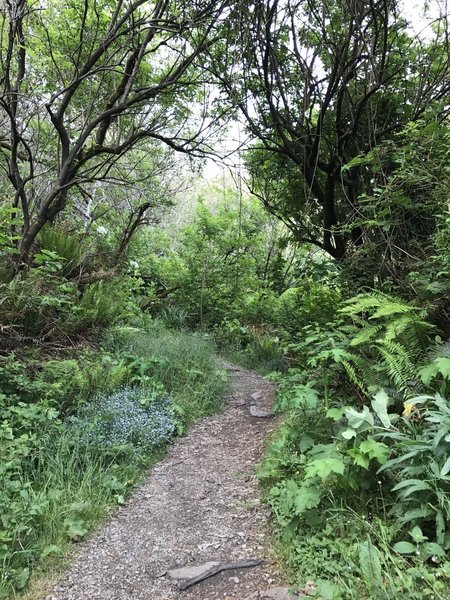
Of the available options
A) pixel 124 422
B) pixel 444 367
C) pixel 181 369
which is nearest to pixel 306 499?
pixel 444 367

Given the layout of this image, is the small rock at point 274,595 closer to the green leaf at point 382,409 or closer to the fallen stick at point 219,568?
the fallen stick at point 219,568

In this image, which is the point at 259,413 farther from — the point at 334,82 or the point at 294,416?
the point at 334,82

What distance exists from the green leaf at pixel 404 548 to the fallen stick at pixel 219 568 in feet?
2.89

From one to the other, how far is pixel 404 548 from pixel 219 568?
1.10 m

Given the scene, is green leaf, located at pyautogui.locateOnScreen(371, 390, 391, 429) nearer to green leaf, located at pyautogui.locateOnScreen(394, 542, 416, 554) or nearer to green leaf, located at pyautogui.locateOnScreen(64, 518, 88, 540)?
green leaf, located at pyautogui.locateOnScreen(394, 542, 416, 554)

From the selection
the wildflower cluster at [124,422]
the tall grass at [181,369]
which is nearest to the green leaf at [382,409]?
the wildflower cluster at [124,422]

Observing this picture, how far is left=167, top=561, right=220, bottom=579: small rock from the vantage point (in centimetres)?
235

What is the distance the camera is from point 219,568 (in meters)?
2.37

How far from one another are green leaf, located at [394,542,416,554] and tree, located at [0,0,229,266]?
14.7ft

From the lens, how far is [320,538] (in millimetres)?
2299

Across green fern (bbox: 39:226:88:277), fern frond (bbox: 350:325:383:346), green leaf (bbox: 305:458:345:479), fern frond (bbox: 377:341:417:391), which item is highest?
green fern (bbox: 39:226:88:277)

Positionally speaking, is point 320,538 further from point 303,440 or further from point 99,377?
point 99,377

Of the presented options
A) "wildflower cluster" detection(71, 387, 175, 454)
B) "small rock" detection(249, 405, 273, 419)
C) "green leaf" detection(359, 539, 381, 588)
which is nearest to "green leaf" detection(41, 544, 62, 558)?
"wildflower cluster" detection(71, 387, 175, 454)

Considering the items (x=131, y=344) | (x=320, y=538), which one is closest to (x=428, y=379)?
(x=320, y=538)
